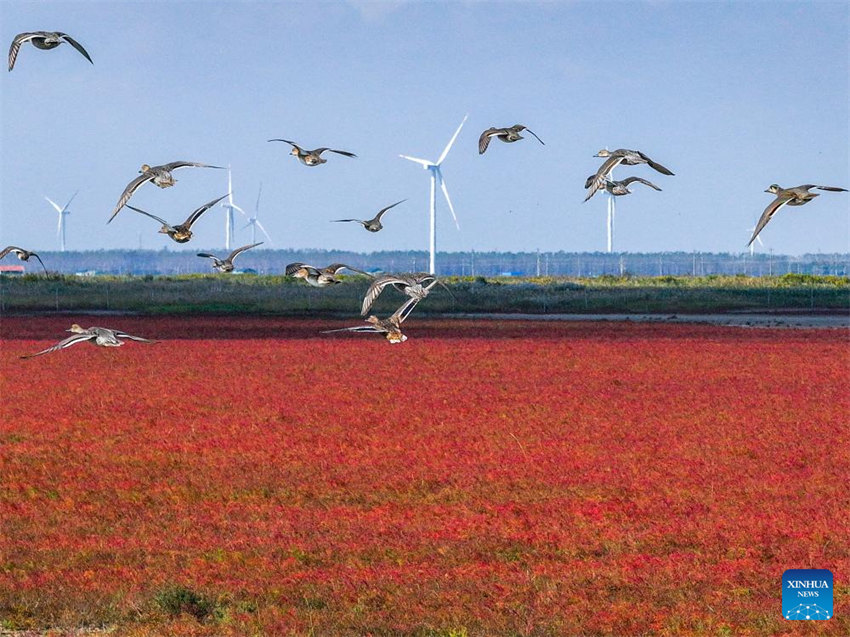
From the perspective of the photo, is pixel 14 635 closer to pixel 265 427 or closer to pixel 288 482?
pixel 288 482

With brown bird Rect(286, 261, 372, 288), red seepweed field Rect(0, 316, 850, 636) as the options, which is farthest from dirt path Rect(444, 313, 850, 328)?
brown bird Rect(286, 261, 372, 288)

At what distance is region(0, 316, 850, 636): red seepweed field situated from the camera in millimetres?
14148

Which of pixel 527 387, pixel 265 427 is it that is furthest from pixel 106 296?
pixel 265 427

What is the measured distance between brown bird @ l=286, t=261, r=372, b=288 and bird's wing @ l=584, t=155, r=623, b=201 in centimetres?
150

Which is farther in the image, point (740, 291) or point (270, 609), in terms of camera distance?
point (740, 291)

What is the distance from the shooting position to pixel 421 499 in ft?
67.7

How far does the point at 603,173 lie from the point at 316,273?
6.52 feet

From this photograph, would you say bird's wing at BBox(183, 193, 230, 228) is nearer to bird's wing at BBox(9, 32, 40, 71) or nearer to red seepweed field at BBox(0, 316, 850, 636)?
bird's wing at BBox(9, 32, 40, 71)

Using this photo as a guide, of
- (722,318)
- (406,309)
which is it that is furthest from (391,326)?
(722,318)

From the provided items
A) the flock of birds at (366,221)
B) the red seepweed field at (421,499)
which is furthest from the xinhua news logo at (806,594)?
the flock of birds at (366,221)

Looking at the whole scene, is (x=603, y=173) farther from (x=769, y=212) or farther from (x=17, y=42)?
(x=17, y=42)

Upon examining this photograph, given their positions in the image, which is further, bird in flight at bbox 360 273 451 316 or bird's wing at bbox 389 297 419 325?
bird in flight at bbox 360 273 451 316

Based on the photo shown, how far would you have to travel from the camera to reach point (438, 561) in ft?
54.3

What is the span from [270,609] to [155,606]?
1157 mm
